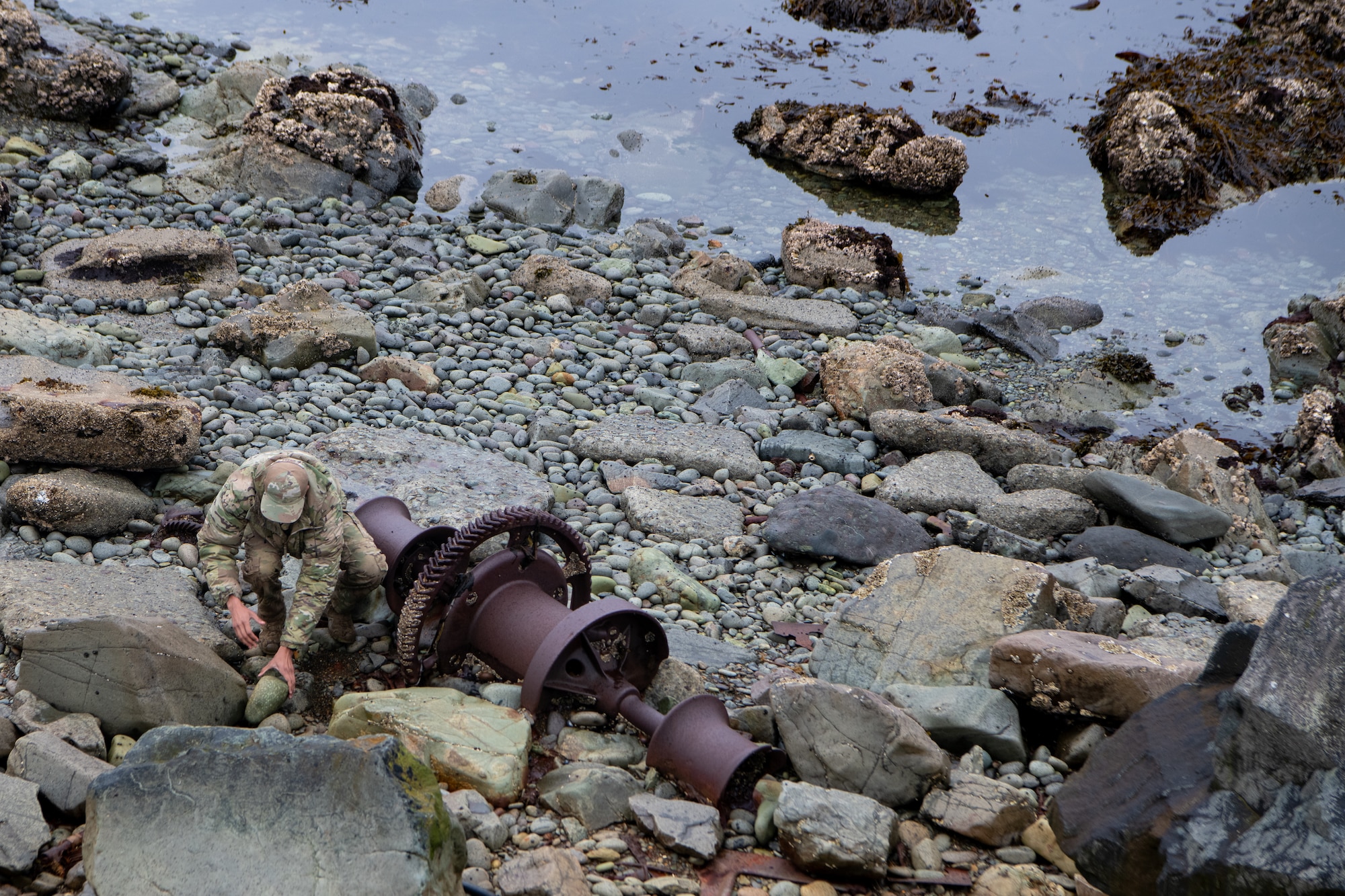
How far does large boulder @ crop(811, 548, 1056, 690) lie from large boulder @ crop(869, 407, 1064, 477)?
2935 mm

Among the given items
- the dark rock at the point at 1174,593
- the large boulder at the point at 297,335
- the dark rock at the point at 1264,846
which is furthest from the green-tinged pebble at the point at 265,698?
the dark rock at the point at 1174,593

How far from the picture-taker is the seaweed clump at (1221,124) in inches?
625

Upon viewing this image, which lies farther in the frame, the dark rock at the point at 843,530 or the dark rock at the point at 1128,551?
the dark rock at the point at 1128,551

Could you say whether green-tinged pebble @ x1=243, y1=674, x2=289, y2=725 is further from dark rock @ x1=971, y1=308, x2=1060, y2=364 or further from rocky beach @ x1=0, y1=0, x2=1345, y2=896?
dark rock @ x1=971, y1=308, x2=1060, y2=364

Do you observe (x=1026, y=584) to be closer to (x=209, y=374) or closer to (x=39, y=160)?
(x=209, y=374)

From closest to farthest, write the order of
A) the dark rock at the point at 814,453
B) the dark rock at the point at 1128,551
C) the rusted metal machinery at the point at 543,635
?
the rusted metal machinery at the point at 543,635 < the dark rock at the point at 1128,551 < the dark rock at the point at 814,453

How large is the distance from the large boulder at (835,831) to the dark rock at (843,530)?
3.17 metres

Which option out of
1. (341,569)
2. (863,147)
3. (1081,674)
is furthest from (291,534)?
(863,147)

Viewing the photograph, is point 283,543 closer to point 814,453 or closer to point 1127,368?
point 814,453

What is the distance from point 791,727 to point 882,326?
26.3 feet

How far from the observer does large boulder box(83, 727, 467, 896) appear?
11.8ft

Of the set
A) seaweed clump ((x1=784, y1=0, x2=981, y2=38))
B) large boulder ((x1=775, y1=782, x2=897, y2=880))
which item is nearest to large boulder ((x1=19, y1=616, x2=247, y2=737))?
large boulder ((x1=775, y1=782, x2=897, y2=880))

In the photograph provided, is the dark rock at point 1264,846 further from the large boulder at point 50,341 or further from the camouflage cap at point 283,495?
the large boulder at point 50,341

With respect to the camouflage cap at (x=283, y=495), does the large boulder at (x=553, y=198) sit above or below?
above
